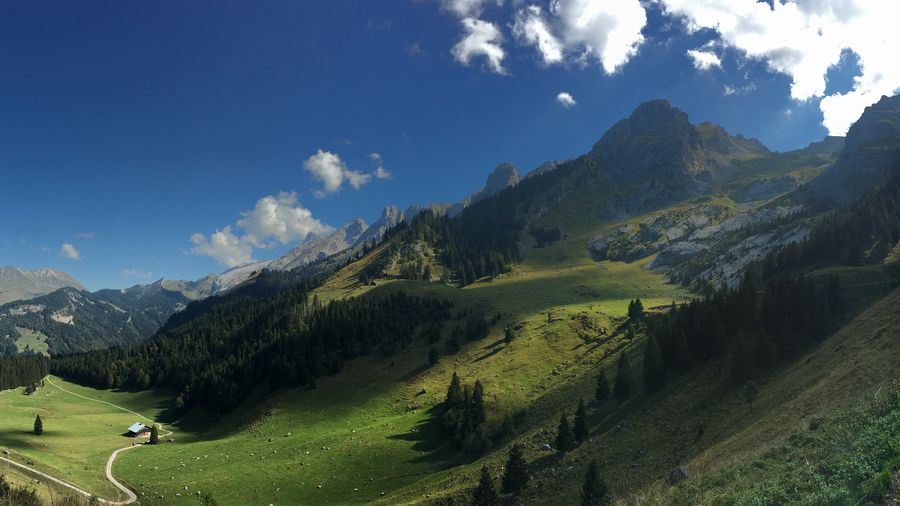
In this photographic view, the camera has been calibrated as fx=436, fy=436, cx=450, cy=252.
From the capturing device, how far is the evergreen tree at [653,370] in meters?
61.5

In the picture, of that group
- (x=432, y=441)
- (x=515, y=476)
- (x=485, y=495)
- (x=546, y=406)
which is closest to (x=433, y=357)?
(x=432, y=441)

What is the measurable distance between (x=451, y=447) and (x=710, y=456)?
42.9 meters

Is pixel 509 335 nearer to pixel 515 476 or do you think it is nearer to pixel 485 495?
pixel 515 476

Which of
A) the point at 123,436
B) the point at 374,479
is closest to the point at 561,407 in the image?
the point at 374,479

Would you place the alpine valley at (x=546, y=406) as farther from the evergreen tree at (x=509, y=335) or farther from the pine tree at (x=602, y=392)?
the pine tree at (x=602, y=392)

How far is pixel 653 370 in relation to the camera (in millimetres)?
61875

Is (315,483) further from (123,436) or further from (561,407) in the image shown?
(123,436)

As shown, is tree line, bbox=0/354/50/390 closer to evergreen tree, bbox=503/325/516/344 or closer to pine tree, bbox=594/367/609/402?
evergreen tree, bbox=503/325/516/344

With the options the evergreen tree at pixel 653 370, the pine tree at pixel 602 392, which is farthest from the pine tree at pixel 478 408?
the evergreen tree at pixel 653 370

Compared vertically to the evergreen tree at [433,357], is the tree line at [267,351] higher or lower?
higher

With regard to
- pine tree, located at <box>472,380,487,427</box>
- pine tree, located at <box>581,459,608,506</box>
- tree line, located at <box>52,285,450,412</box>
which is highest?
tree line, located at <box>52,285,450,412</box>

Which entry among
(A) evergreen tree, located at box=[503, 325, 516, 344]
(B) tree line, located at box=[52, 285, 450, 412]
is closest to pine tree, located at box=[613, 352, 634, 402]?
(A) evergreen tree, located at box=[503, 325, 516, 344]

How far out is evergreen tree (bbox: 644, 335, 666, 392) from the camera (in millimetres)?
61500

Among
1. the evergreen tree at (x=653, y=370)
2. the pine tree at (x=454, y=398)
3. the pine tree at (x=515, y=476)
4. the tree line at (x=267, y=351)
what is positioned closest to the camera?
the pine tree at (x=515, y=476)
